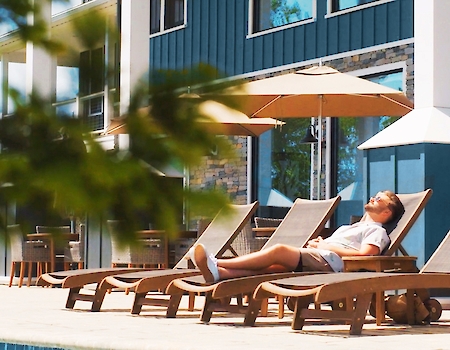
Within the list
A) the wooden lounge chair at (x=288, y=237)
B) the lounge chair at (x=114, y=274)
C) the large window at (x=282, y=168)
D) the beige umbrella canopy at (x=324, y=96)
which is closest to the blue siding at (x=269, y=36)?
the beige umbrella canopy at (x=324, y=96)

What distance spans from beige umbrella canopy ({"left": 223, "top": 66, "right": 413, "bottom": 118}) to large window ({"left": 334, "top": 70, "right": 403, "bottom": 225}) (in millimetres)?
1637

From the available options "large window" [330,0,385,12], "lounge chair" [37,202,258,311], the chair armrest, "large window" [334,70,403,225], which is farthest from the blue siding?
the chair armrest


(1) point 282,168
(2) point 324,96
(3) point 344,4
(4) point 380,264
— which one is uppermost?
(3) point 344,4

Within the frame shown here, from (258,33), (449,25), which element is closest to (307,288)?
(449,25)

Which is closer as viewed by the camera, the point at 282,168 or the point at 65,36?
the point at 65,36

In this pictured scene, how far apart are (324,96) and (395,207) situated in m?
A: 3.98

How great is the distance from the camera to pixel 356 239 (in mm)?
7688

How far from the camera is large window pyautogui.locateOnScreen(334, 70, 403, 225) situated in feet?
43.0

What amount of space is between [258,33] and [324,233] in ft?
19.3

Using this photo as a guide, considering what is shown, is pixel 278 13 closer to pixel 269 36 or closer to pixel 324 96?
pixel 269 36

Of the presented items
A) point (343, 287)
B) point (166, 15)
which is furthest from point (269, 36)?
point (343, 287)

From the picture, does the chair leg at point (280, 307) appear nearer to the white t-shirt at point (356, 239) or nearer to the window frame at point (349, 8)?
the white t-shirt at point (356, 239)

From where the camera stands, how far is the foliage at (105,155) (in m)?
1.48

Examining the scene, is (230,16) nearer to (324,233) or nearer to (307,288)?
(324,233)
